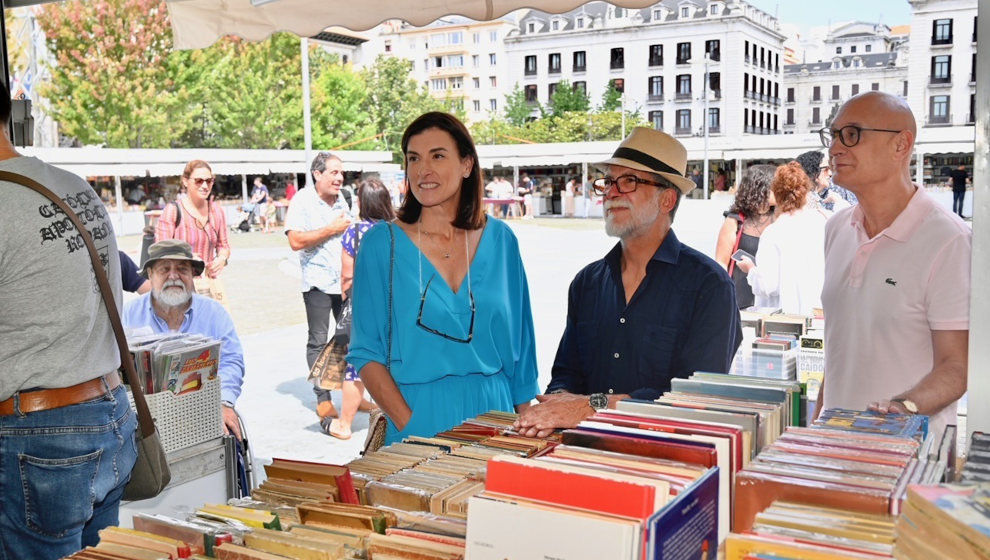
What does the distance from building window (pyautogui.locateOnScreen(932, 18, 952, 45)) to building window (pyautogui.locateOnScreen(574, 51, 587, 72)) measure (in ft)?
102

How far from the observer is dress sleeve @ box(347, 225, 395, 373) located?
2.99 m

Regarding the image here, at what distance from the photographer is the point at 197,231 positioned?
7375mm

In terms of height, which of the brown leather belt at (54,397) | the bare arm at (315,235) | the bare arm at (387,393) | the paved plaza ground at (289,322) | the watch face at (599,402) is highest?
the bare arm at (315,235)

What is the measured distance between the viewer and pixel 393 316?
2984 mm

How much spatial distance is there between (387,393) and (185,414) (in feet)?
3.70

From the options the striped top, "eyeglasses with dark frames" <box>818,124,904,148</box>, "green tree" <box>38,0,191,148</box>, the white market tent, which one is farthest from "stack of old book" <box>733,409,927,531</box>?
"green tree" <box>38,0,191,148</box>

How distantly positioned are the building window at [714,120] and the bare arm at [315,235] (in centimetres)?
7851

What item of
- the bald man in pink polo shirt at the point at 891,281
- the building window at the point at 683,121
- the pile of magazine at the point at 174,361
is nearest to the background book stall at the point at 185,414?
the pile of magazine at the point at 174,361

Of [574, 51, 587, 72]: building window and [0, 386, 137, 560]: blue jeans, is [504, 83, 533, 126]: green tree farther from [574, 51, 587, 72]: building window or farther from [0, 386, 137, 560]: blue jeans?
[0, 386, 137, 560]: blue jeans

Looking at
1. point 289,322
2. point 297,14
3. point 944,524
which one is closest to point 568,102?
point 289,322

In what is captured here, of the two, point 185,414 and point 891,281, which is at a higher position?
point 891,281

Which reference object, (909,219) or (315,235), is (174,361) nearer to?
(909,219)

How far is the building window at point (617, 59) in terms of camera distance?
81.7m

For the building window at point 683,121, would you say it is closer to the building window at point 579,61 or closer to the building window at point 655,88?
the building window at point 655,88
